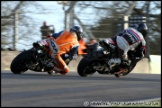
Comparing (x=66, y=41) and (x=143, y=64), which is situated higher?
(x=66, y=41)

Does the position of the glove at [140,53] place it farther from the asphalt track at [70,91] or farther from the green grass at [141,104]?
the green grass at [141,104]

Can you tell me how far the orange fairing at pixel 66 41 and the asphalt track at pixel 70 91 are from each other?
116 cm

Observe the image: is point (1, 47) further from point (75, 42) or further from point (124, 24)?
point (75, 42)

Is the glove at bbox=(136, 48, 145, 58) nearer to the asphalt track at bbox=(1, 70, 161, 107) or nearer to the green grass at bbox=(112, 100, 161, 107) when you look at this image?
the asphalt track at bbox=(1, 70, 161, 107)

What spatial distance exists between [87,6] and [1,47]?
3.55 metres

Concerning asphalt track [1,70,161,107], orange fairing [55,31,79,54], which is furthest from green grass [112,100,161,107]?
orange fairing [55,31,79,54]

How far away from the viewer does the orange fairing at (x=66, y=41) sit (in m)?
14.7

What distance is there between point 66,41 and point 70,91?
3960 millimetres

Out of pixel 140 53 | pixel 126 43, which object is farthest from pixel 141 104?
pixel 140 53

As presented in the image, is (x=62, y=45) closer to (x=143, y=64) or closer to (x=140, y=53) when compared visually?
(x=140, y=53)

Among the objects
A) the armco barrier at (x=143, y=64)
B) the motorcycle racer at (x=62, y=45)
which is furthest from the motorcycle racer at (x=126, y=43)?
the armco barrier at (x=143, y=64)

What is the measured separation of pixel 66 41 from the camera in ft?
48.3

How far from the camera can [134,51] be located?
47.6 feet

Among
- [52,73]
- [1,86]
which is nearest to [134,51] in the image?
[52,73]
